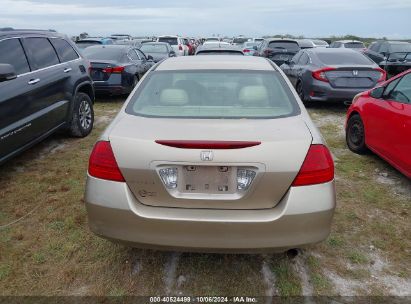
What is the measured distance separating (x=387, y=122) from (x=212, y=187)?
330 centimetres

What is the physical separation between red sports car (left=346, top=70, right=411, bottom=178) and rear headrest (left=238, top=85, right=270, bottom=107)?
80.4 inches

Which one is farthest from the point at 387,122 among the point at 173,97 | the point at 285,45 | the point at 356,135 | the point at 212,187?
the point at 285,45

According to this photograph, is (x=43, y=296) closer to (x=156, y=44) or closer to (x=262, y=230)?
(x=262, y=230)

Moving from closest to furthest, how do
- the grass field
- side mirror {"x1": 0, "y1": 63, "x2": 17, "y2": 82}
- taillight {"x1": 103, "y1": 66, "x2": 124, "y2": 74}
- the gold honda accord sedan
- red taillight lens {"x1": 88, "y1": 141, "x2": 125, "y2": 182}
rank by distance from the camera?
the gold honda accord sedan < red taillight lens {"x1": 88, "y1": 141, "x2": 125, "y2": 182} < the grass field < side mirror {"x1": 0, "y1": 63, "x2": 17, "y2": 82} < taillight {"x1": 103, "y1": 66, "x2": 124, "y2": 74}

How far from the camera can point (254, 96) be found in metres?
3.20

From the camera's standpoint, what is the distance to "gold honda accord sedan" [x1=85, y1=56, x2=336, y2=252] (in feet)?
7.98

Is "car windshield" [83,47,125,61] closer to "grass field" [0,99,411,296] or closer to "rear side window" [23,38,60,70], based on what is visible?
"rear side window" [23,38,60,70]

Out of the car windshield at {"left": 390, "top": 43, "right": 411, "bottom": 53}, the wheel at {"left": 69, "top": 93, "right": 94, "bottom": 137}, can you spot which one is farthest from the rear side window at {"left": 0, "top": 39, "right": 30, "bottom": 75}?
the car windshield at {"left": 390, "top": 43, "right": 411, "bottom": 53}

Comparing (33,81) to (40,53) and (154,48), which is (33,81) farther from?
(154,48)

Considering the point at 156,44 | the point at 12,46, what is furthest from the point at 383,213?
the point at 156,44

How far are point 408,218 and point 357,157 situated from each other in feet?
6.69

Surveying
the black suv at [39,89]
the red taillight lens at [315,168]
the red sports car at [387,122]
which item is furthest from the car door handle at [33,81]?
the red sports car at [387,122]

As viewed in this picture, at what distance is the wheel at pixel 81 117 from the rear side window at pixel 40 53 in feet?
2.71

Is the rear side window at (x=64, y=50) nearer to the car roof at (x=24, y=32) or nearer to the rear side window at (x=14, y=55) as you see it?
the car roof at (x=24, y=32)
